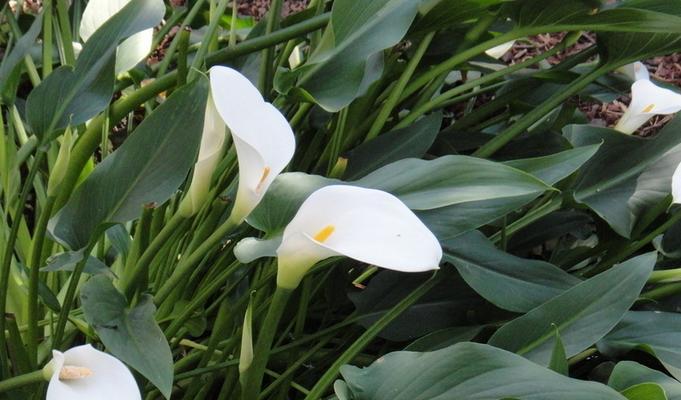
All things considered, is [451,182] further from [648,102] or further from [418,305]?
[648,102]

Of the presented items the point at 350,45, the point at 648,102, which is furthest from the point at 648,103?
the point at 350,45

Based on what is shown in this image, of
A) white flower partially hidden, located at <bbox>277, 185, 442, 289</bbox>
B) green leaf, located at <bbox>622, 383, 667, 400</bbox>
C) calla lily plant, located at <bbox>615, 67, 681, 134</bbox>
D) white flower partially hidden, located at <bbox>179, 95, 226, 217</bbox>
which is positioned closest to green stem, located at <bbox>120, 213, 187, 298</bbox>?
white flower partially hidden, located at <bbox>179, 95, 226, 217</bbox>

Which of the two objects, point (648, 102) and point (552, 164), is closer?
point (552, 164)

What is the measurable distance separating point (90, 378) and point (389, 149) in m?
0.46

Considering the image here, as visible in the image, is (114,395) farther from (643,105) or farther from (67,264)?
(643,105)

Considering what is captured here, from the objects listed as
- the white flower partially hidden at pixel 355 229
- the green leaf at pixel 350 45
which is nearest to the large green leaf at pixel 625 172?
the green leaf at pixel 350 45

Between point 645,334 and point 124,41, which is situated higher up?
point 124,41

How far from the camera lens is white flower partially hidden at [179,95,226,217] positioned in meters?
0.55

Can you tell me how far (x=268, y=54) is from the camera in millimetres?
864

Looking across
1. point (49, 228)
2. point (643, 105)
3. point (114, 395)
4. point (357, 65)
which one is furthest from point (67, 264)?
point (643, 105)

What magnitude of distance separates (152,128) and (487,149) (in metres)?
0.42

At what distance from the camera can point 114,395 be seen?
1.58ft

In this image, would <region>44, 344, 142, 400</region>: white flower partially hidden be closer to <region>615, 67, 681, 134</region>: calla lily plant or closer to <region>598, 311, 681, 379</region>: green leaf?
<region>598, 311, 681, 379</region>: green leaf

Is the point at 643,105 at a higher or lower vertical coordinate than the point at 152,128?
lower
